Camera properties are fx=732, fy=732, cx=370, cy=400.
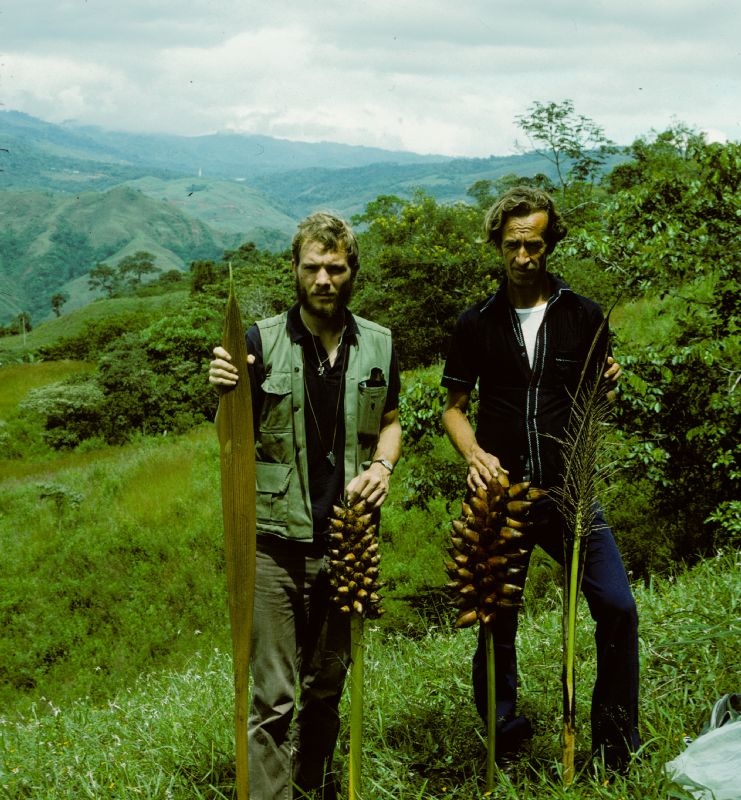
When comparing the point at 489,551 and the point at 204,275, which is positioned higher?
the point at 489,551

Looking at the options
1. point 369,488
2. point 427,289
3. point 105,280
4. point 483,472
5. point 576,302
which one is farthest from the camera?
point 105,280

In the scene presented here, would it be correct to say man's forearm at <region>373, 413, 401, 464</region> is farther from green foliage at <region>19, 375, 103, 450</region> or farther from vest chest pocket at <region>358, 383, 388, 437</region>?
green foliage at <region>19, 375, 103, 450</region>

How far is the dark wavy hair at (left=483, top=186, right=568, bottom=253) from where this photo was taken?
280cm

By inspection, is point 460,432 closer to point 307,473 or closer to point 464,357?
point 464,357

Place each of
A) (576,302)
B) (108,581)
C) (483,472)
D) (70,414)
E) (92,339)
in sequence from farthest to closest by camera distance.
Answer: (92,339), (70,414), (108,581), (576,302), (483,472)

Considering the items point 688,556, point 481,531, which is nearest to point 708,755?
point 481,531

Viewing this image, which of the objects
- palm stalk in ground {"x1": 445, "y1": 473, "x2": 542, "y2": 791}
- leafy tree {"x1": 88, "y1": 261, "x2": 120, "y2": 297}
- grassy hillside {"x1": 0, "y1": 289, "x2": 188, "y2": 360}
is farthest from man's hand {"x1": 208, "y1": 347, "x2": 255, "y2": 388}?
leafy tree {"x1": 88, "y1": 261, "x2": 120, "y2": 297}

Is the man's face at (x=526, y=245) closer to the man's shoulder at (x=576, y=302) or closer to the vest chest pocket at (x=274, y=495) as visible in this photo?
the man's shoulder at (x=576, y=302)

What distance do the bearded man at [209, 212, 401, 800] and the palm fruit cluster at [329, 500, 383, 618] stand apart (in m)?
0.69

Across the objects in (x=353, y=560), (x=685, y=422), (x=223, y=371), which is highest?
(x=223, y=371)

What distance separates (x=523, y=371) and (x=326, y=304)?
2.61ft

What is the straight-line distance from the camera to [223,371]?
1747 millimetres

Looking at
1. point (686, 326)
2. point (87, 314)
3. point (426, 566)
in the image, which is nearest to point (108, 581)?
point (426, 566)

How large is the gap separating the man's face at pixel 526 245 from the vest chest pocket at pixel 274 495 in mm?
1160
